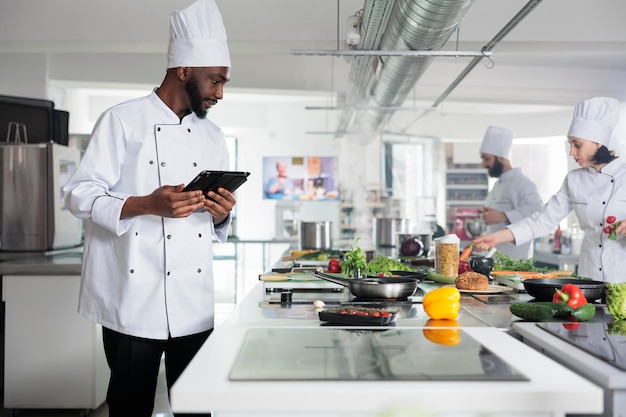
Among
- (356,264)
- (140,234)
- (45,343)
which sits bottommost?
(45,343)

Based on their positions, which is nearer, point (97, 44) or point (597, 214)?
point (597, 214)

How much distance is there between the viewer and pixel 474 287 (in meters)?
2.45

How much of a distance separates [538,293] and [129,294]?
1276 millimetres

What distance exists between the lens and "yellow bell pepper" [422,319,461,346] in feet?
4.94

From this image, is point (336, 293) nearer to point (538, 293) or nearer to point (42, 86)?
point (538, 293)

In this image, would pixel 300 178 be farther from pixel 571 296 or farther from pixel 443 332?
pixel 443 332

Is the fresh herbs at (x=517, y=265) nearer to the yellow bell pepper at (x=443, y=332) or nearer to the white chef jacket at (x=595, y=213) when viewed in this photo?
the white chef jacket at (x=595, y=213)

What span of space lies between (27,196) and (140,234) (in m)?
2.65

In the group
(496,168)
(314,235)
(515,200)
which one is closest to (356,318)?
(314,235)

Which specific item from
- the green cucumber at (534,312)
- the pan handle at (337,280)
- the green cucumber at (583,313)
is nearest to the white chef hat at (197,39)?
the pan handle at (337,280)

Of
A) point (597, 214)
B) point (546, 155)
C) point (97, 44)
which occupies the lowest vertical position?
point (597, 214)

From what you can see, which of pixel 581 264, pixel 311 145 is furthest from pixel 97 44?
pixel 311 145

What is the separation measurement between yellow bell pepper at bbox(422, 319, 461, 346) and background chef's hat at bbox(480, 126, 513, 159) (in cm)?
455

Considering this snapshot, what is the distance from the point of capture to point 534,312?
178 centimetres
